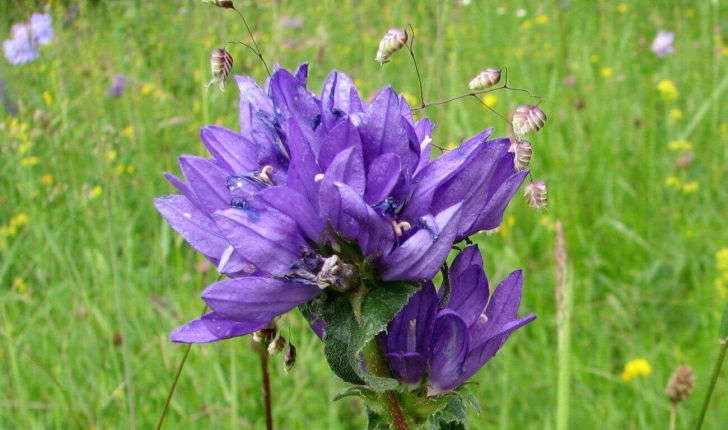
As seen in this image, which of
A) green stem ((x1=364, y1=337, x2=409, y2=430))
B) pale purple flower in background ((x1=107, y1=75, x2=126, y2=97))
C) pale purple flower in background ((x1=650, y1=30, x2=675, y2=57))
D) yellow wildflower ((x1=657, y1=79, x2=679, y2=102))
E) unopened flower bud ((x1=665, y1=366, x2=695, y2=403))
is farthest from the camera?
pale purple flower in background ((x1=650, y1=30, x2=675, y2=57))

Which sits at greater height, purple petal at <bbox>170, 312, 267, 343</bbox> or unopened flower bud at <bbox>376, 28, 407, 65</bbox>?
unopened flower bud at <bbox>376, 28, 407, 65</bbox>

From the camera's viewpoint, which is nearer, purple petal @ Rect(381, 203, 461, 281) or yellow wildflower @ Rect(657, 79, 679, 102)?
purple petal @ Rect(381, 203, 461, 281)

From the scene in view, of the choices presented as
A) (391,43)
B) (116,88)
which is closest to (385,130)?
(391,43)

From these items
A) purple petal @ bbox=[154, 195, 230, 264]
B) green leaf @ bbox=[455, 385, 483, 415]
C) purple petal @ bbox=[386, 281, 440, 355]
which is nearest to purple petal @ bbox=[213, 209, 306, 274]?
purple petal @ bbox=[154, 195, 230, 264]

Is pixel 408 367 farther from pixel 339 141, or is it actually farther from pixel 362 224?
pixel 339 141

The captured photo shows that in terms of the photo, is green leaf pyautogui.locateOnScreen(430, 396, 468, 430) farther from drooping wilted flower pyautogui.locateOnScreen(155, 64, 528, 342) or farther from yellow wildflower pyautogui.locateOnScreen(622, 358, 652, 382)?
yellow wildflower pyautogui.locateOnScreen(622, 358, 652, 382)

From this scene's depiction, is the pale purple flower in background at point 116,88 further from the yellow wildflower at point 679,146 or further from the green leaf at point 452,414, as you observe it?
the green leaf at point 452,414

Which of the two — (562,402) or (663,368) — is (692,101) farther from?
(562,402)

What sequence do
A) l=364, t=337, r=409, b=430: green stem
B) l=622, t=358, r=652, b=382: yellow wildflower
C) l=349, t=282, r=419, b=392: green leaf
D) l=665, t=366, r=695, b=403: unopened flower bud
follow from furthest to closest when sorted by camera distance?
1. l=622, t=358, r=652, b=382: yellow wildflower
2. l=665, t=366, r=695, b=403: unopened flower bud
3. l=364, t=337, r=409, b=430: green stem
4. l=349, t=282, r=419, b=392: green leaf

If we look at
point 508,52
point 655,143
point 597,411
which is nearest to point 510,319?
point 597,411
